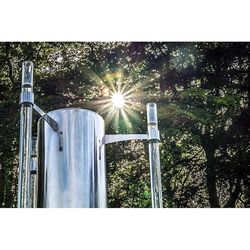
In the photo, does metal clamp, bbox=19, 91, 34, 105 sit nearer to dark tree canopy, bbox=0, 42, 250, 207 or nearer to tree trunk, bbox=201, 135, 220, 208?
dark tree canopy, bbox=0, 42, 250, 207

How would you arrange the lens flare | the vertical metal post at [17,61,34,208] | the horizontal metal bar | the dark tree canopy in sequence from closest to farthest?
the vertical metal post at [17,61,34,208] < the horizontal metal bar < the dark tree canopy < the lens flare

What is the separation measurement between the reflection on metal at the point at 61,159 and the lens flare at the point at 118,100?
4.07m

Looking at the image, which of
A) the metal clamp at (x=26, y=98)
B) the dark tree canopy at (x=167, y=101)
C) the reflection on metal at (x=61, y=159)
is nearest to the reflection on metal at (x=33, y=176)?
the reflection on metal at (x=61, y=159)

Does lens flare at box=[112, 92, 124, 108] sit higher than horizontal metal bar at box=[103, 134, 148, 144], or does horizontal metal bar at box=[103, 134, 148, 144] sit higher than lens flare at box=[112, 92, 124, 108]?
lens flare at box=[112, 92, 124, 108]

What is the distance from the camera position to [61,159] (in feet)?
3.59

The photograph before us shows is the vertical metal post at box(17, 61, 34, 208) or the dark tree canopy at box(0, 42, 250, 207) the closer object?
the vertical metal post at box(17, 61, 34, 208)

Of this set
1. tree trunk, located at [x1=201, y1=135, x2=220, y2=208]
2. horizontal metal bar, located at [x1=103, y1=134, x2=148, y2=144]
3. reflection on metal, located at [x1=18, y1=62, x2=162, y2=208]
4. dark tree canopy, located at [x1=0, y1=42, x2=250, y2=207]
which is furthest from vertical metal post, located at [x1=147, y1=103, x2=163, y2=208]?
tree trunk, located at [x1=201, y1=135, x2=220, y2=208]

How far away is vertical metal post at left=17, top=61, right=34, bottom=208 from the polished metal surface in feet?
0.16

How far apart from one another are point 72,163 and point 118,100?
15.0 ft

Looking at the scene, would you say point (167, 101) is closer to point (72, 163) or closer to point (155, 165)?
point (155, 165)

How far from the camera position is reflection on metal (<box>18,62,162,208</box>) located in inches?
42.6

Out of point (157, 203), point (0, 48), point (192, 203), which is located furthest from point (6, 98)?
point (157, 203)

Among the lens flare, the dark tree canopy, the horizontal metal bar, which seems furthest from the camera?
the lens flare
